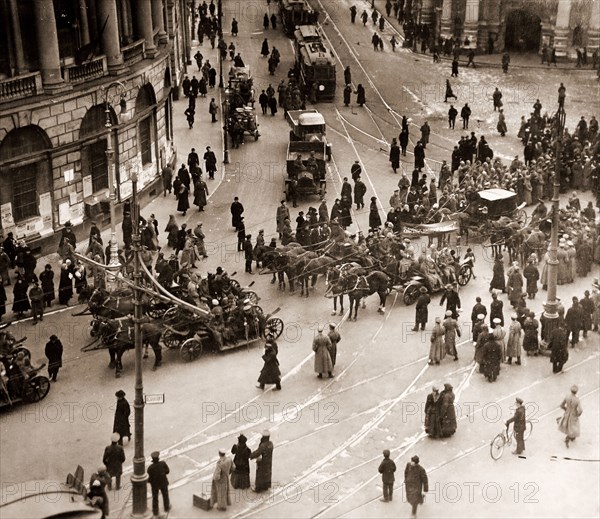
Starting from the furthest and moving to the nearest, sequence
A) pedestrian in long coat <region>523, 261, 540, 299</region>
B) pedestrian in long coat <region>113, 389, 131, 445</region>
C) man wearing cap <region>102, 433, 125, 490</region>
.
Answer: pedestrian in long coat <region>523, 261, 540, 299</region> → pedestrian in long coat <region>113, 389, 131, 445</region> → man wearing cap <region>102, 433, 125, 490</region>

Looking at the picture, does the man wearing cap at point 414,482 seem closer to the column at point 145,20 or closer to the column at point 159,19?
the column at point 145,20

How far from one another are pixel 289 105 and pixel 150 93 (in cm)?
1388

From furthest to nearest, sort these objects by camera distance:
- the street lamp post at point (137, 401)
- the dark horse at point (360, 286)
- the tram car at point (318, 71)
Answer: the tram car at point (318, 71) < the dark horse at point (360, 286) < the street lamp post at point (137, 401)

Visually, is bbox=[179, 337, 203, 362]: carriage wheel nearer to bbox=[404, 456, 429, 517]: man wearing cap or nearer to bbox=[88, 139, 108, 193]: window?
bbox=[404, 456, 429, 517]: man wearing cap

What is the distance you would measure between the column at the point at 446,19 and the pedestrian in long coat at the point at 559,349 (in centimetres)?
4601

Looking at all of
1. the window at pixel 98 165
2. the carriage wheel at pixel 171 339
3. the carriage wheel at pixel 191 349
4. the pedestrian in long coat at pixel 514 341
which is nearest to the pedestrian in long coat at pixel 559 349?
the pedestrian in long coat at pixel 514 341

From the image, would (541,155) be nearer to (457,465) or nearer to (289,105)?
(289,105)

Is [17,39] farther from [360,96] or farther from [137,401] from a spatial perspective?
[360,96]

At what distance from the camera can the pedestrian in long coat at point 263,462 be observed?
1035 inches

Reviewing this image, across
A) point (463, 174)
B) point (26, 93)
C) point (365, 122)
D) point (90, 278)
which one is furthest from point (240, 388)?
point (365, 122)

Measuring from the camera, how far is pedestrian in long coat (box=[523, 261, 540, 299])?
121 ft

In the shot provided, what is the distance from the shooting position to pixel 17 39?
133ft

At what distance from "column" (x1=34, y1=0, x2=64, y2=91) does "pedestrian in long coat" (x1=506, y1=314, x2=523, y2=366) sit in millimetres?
19329

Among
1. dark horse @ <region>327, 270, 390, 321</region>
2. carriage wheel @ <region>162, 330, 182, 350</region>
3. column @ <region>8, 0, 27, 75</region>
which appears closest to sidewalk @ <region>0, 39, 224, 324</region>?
carriage wheel @ <region>162, 330, 182, 350</region>
